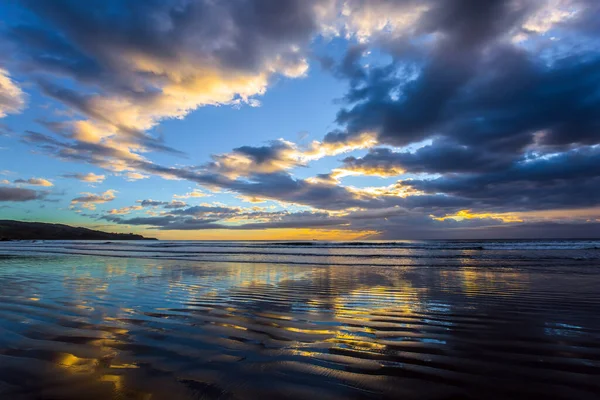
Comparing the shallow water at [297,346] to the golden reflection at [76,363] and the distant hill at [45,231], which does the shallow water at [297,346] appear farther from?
the distant hill at [45,231]

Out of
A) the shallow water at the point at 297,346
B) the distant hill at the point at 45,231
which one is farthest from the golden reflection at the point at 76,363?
the distant hill at the point at 45,231

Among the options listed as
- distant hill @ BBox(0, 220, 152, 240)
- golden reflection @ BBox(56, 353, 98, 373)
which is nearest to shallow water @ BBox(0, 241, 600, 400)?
golden reflection @ BBox(56, 353, 98, 373)

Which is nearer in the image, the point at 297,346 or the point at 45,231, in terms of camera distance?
the point at 297,346

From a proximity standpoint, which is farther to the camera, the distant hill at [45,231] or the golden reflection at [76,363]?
the distant hill at [45,231]

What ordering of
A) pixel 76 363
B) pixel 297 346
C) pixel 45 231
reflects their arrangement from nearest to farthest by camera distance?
pixel 76 363, pixel 297 346, pixel 45 231

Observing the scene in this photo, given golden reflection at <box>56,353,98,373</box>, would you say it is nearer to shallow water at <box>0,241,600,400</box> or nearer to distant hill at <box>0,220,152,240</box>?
shallow water at <box>0,241,600,400</box>

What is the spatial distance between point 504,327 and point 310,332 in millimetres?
3957

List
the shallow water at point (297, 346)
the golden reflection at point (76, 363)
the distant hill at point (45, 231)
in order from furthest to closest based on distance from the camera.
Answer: the distant hill at point (45, 231) → the golden reflection at point (76, 363) → the shallow water at point (297, 346)

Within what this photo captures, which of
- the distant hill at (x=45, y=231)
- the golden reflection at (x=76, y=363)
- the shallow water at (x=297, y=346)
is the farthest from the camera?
the distant hill at (x=45, y=231)

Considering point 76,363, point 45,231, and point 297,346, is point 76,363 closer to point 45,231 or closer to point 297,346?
point 297,346

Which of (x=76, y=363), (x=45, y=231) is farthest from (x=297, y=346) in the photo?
(x=45, y=231)

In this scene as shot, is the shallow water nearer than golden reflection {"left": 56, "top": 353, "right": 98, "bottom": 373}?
Yes

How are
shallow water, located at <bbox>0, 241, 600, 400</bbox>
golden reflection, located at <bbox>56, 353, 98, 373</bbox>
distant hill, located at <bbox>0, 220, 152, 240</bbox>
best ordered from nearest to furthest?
shallow water, located at <bbox>0, 241, 600, 400</bbox>, golden reflection, located at <bbox>56, 353, 98, 373</bbox>, distant hill, located at <bbox>0, 220, 152, 240</bbox>

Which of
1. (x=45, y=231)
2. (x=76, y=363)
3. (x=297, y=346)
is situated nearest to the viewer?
(x=76, y=363)
